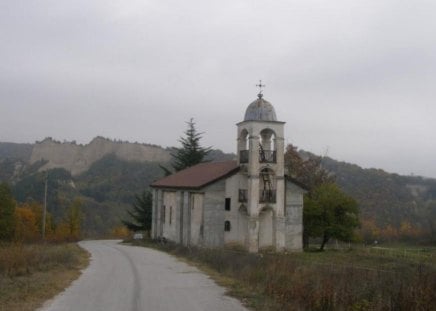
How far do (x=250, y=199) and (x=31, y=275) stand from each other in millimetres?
24543

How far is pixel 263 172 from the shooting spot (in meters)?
43.3

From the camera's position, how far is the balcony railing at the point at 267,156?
43156 mm

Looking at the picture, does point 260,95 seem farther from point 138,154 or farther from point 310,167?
point 138,154

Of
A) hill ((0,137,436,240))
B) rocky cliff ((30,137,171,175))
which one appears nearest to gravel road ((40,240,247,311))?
hill ((0,137,436,240))

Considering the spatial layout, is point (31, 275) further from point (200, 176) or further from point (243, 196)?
point (200, 176)

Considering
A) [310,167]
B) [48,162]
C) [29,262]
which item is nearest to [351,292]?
[29,262]

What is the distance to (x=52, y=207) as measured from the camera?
339 feet

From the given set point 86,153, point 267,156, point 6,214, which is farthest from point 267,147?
point 86,153

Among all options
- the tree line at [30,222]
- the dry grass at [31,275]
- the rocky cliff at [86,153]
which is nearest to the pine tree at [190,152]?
the tree line at [30,222]

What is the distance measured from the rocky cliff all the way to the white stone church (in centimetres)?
10909

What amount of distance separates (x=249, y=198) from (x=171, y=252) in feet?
27.2

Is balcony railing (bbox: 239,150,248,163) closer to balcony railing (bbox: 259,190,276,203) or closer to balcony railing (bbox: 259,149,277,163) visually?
balcony railing (bbox: 259,149,277,163)

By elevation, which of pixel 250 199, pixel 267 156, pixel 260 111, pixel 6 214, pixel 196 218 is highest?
pixel 260 111

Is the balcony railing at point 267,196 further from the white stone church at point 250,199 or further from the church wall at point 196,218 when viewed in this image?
the church wall at point 196,218
